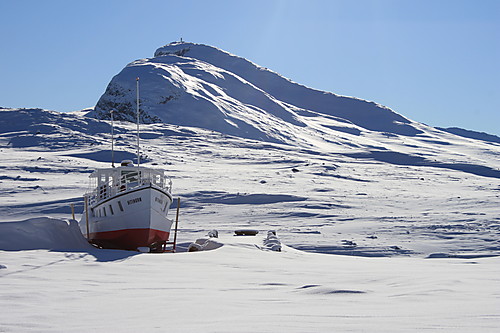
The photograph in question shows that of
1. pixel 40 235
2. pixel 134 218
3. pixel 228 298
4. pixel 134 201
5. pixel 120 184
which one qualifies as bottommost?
pixel 40 235

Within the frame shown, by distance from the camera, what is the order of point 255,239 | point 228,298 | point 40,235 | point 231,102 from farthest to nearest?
1. point 231,102
2. point 255,239
3. point 40,235
4. point 228,298

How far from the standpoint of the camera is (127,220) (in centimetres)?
2159

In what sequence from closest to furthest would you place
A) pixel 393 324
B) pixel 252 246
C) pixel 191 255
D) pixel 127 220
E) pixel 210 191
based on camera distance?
pixel 393 324, pixel 191 255, pixel 252 246, pixel 127 220, pixel 210 191

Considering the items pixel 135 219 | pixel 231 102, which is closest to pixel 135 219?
pixel 135 219

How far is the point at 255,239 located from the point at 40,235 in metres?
7.95

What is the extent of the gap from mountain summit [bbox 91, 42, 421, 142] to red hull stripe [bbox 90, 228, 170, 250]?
81.4 m

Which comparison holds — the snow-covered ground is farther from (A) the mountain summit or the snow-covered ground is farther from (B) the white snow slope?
(A) the mountain summit

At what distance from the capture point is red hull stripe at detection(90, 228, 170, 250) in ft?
70.5

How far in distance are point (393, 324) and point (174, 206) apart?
32633mm

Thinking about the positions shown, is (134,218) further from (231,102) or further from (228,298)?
(231,102)

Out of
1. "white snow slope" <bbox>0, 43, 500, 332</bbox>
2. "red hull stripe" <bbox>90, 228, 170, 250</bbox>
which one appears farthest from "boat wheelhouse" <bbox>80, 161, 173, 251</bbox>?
"white snow slope" <bbox>0, 43, 500, 332</bbox>

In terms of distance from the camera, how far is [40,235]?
1700cm

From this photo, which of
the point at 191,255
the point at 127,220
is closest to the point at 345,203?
the point at 127,220

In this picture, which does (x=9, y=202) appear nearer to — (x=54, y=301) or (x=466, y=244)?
(x=466, y=244)
